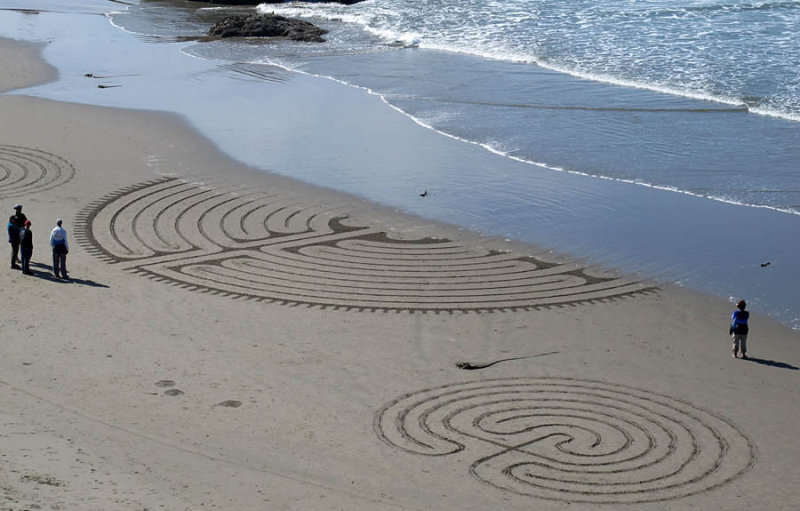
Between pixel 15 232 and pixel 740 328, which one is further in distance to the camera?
pixel 15 232

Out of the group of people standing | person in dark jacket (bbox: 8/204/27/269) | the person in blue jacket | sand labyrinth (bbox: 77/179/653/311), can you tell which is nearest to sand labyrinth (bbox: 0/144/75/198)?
sand labyrinth (bbox: 77/179/653/311)

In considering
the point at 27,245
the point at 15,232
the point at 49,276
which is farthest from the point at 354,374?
the point at 15,232

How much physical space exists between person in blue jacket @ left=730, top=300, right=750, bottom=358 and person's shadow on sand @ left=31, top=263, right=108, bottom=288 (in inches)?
400

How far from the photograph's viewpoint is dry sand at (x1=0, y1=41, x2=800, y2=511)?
11773 millimetres

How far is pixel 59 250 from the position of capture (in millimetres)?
18703

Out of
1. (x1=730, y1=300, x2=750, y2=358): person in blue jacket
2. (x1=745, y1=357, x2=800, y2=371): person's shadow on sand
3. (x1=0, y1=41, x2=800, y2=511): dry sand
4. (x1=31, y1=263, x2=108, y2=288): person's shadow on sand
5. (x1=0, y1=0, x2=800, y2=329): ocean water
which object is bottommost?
(x1=31, y1=263, x2=108, y2=288): person's shadow on sand

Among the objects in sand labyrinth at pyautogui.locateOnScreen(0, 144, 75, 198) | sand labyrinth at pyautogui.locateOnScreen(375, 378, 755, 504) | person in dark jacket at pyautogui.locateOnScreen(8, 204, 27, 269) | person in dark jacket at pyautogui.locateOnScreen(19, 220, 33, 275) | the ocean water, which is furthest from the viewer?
sand labyrinth at pyautogui.locateOnScreen(0, 144, 75, 198)

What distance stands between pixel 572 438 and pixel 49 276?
9.97 metres

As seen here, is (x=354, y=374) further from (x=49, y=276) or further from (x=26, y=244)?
(x=26, y=244)

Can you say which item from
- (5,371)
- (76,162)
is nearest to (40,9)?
(76,162)

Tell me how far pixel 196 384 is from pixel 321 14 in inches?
1804

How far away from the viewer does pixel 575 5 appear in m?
51.1

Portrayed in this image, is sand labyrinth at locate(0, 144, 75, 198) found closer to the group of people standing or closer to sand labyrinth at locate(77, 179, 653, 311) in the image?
sand labyrinth at locate(77, 179, 653, 311)

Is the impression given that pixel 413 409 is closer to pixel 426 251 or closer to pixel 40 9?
pixel 426 251
